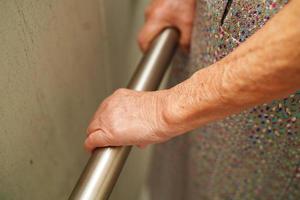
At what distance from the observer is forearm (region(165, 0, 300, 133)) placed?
30 cm

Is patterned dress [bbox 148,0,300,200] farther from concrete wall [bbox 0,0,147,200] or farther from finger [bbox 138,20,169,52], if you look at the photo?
concrete wall [bbox 0,0,147,200]

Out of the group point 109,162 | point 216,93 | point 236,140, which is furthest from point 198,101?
point 236,140

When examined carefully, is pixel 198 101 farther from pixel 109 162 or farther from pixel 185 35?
pixel 185 35

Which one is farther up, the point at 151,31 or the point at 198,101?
the point at 151,31

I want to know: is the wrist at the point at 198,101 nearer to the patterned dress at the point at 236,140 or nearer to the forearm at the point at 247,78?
the forearm at the point at 247,78

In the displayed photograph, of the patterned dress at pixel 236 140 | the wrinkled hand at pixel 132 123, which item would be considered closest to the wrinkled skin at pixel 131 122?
the wrinkled hand at pixel 132 123

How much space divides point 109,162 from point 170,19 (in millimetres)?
330

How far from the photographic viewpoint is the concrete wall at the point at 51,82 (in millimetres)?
365

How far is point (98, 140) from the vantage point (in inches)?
16.7

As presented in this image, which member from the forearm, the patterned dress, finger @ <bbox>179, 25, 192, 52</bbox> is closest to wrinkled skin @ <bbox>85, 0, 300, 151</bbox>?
the forearm

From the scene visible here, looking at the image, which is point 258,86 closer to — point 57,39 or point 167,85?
point 57,39

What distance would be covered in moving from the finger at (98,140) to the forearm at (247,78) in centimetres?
8

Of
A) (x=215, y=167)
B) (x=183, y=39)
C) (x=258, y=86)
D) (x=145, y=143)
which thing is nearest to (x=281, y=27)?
(x=258, y=86)

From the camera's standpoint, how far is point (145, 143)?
1.43ft
